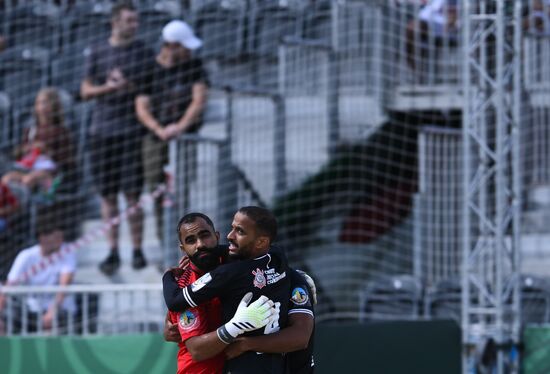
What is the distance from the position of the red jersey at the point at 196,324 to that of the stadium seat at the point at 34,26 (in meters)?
7.86

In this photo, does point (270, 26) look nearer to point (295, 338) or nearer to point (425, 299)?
point (425, 299)

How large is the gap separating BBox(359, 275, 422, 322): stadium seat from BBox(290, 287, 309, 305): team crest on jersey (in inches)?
173

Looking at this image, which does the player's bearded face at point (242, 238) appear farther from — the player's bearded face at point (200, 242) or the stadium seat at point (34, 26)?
the stadium seat at point (34, 26)

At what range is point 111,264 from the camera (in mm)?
11102

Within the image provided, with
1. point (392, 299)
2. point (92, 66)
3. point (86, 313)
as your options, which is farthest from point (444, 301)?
point (92, 66)

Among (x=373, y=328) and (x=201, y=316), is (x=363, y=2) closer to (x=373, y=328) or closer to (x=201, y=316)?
(x=373, y=328)

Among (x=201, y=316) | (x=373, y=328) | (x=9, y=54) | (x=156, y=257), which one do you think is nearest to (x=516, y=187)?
(x=373, y=328)

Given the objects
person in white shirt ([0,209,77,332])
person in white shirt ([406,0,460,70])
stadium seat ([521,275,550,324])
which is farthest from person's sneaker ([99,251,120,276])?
stadium seat ([521,275,550,324])

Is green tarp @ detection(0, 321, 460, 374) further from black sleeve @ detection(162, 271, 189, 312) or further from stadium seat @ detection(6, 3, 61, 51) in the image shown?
stadium seat @ detection(6, 3, 61, 51)

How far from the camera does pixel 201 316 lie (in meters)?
5.68

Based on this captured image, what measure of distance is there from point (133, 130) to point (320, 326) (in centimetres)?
289

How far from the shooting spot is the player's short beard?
5547 millimetres

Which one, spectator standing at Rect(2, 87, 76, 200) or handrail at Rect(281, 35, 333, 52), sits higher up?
handrail at Rect(281, 35, 333, 52)

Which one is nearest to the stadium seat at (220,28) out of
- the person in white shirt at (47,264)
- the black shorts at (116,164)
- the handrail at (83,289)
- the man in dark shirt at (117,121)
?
the man in dark shirt at (117,121)
